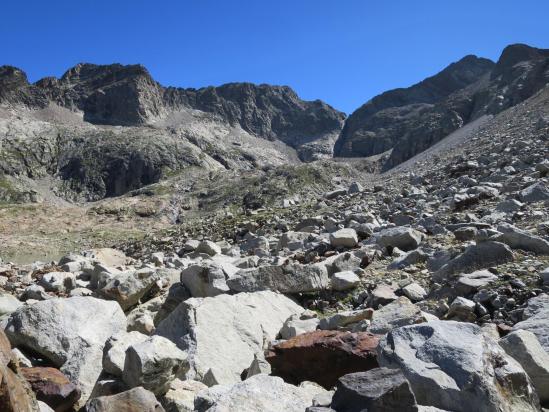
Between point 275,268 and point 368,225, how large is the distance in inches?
238

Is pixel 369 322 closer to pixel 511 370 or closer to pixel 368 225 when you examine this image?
pixel 511 370

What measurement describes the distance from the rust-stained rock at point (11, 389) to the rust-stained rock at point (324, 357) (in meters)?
2.74

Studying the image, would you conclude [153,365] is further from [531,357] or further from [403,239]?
[403,239]

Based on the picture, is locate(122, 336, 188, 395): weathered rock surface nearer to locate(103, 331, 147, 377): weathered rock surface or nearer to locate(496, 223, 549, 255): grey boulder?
locate(103, 331, 147, 377): weathered rock surface

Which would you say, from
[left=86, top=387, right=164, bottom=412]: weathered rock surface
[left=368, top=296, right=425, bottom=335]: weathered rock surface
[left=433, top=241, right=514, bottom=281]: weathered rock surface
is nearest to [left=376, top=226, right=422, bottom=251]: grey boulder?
[left=433, top=241, right=514, bottom=281]: weathered rock surface

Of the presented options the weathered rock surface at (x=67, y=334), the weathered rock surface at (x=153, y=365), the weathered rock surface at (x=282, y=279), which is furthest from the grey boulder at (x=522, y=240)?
the weathered rock surface at (x=67, y=334)

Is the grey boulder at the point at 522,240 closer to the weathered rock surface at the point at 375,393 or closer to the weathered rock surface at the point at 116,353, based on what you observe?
the weathered rock surface at the point at 375,393

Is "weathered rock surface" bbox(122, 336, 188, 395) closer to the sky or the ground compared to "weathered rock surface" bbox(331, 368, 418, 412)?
closer to the sky

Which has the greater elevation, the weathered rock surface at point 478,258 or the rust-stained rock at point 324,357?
the weathered rock surface at point 478,258

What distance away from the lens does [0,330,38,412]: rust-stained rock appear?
333cm

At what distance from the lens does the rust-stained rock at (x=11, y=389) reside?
10.9ft

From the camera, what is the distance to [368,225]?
48.3 ft

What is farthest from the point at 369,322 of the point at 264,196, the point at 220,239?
the point at 264,196

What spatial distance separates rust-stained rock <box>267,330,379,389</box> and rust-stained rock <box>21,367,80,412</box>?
7.32 ft
